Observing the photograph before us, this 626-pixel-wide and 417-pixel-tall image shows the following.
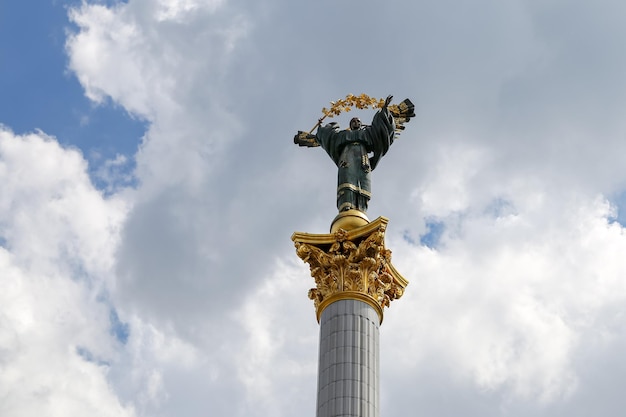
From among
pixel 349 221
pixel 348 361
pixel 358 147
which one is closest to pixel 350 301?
pixel 348 361

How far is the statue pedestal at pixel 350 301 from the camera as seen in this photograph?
33938 mm

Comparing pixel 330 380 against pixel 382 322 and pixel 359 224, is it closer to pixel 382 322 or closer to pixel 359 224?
pixel 382 322

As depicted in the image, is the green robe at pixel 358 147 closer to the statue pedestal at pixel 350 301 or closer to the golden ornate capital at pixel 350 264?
the statue pedestal at pixel 350 301

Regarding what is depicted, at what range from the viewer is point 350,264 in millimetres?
37844

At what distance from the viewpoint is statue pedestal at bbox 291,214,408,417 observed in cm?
3394

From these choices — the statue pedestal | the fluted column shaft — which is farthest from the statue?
the fluted column shaft

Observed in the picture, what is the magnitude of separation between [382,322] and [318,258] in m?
3.42

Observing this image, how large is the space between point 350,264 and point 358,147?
7.29 m

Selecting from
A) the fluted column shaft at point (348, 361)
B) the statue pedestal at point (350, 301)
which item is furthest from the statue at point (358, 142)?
the fluted column shaft at point (348, 361)

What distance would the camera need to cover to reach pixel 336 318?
119 feet

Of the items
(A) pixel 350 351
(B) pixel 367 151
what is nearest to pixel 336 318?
(A) pixel 350 351

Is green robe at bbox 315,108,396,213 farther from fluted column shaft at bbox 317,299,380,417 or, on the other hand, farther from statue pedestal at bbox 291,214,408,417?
fluted column shaft at bbox 317,299,380,417

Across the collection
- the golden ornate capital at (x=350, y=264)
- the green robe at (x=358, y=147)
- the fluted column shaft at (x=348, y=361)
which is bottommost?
the fluted column shaft at (x=348, y=361)

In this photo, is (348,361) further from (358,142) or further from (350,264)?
(358,142)
